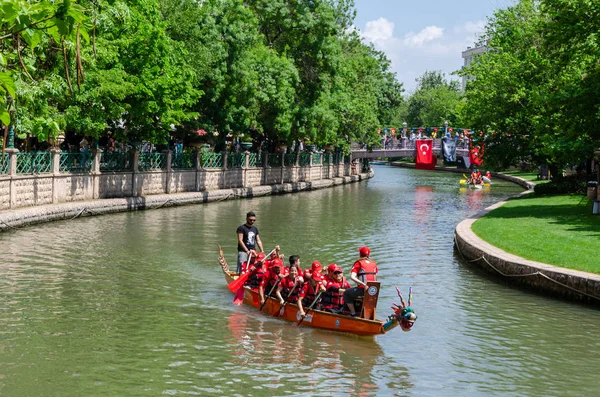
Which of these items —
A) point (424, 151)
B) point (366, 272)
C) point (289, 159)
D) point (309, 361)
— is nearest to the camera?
point (309, 361)

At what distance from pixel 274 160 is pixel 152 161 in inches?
720

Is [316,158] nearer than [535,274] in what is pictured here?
No

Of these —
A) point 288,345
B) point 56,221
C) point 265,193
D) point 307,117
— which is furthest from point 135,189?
point 288,345

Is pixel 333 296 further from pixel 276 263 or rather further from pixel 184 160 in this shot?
pixel 184 160

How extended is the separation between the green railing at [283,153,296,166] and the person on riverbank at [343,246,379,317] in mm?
→ 49921

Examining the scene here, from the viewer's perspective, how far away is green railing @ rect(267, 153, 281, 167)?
66.2 meters

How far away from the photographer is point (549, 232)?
99.0ft

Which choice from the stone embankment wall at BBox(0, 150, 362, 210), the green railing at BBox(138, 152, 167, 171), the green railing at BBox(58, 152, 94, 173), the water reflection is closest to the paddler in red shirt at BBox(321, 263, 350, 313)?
the water reflection

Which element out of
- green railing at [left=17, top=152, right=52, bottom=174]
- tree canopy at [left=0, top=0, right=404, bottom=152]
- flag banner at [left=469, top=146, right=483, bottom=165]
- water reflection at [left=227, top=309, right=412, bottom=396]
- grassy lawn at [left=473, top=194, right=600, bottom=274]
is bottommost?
water reflection at [left=227, top=309, right=412, bottom=396]

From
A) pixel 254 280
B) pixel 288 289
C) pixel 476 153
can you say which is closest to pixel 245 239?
pixel 254 280

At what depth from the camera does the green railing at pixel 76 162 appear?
40.7m

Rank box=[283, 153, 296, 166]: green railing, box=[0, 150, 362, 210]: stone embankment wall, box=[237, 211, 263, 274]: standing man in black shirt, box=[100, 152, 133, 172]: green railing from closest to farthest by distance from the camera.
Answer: box=[237, 211, 263, 274]: standing man in black shirt, box=[0, 150, 362, 210]: stone embankment wall, box=[100, 152, 133, 172]: green railing, box=[283, 153, 296, 166]: green railing

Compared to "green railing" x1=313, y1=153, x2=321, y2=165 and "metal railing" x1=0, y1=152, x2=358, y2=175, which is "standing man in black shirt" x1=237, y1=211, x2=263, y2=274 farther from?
"green railing" x1=313, y1=153, x2=321, y2=165

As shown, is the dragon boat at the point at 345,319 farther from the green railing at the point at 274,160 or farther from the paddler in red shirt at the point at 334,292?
the green railing at the point at 274,160
